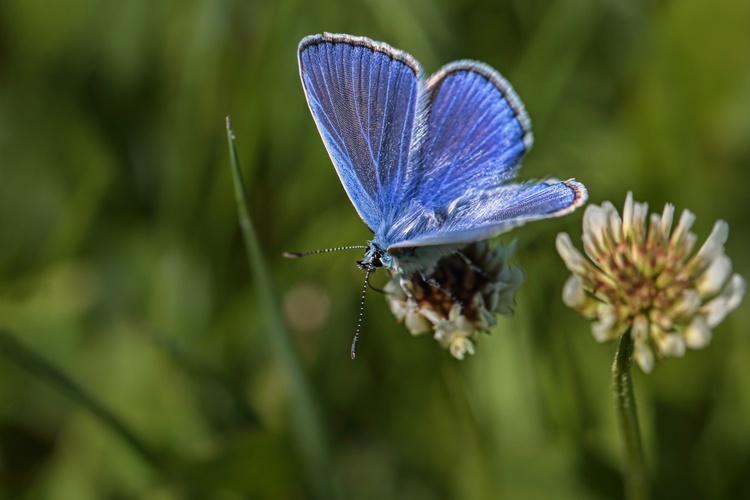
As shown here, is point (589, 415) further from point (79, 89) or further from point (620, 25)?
point (79, 89)

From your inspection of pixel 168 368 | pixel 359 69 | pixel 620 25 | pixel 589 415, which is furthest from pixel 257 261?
pixel 620 25

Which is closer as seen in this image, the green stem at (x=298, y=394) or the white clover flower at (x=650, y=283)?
the white clover flower at (x=650, y=283)

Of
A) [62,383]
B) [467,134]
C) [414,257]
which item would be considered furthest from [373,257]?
[62,383]

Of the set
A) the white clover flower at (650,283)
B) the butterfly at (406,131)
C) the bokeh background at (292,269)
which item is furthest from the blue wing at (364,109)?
the white clover flower at (650,283)

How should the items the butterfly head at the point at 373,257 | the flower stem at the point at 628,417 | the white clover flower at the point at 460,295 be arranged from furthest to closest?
the butterfly head at the point at 373,257
the white clover flower at the point at 460,295
the flower stem at the point at 628,417

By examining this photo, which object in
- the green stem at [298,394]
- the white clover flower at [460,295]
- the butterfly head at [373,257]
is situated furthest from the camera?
the green stem at [298,394]

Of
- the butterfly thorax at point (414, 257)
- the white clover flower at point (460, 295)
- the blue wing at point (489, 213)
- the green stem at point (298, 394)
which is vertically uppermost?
the blue wing at point (489, 213)

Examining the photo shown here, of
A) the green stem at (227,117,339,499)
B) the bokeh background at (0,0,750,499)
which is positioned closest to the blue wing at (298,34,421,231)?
the green stem at (227,117,339,499)

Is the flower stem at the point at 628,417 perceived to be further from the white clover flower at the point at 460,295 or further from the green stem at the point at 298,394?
the green stem at the point at 298,394
